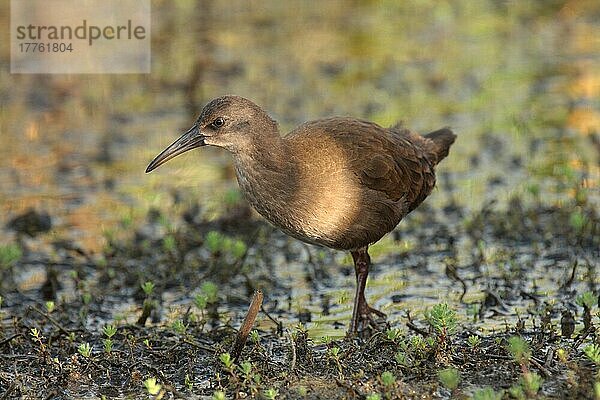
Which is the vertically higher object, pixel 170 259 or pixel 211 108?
pixel 211 108

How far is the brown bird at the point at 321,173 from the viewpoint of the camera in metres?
6.25

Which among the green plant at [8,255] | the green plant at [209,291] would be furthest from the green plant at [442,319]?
the green plant at [8,255]

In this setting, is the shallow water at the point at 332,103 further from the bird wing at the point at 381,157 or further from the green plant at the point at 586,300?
the green plant at the point at 586,300

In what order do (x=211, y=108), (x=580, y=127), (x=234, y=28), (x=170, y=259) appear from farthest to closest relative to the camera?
(x=234, y=28) < (x=580, y=127) < (x=170, y=259) < (x=211, y=108)

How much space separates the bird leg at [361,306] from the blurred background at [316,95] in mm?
1837

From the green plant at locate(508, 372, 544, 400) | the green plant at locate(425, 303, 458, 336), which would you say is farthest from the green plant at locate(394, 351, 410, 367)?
the green plant at locate(508, 372, 544, 400)

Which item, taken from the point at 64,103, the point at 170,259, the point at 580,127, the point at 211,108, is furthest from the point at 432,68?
the point at 211,108

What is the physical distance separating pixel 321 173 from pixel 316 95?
18.5 ft

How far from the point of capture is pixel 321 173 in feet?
20.9

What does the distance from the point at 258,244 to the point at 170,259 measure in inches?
27.2

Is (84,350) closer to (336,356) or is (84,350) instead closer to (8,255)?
(336,356)

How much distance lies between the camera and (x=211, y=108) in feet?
20.7

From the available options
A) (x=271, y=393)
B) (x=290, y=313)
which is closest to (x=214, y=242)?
(x=290, y=313)

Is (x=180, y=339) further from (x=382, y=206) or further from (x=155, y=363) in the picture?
(x=382, y=206)
